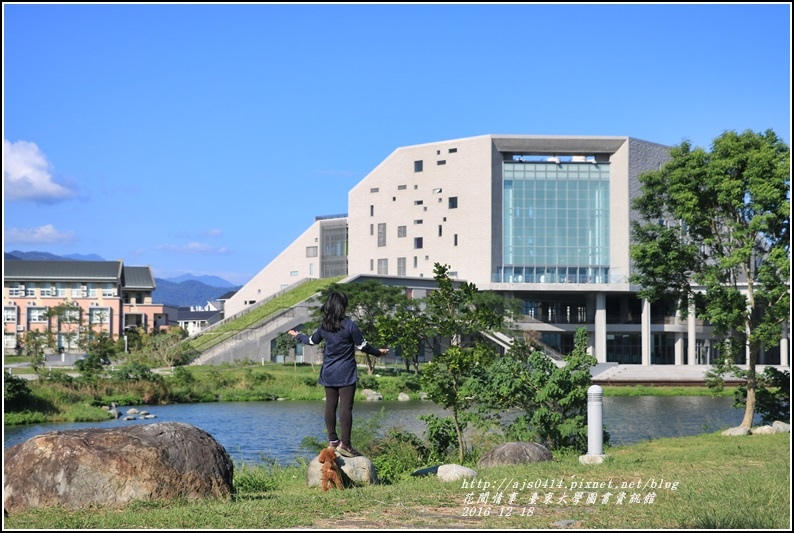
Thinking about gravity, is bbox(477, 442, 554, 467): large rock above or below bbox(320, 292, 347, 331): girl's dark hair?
below

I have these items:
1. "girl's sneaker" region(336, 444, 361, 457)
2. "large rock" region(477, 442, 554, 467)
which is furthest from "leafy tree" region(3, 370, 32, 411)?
"girl's sneaker" region(336, 444, 361, 457)

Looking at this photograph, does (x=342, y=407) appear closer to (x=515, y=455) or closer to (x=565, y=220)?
(x=515, y=455)

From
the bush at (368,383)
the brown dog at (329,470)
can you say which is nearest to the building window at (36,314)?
the bush at (368,383)

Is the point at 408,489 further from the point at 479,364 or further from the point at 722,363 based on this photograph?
the point at 722,363

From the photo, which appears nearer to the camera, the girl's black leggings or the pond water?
the girl's black leggings

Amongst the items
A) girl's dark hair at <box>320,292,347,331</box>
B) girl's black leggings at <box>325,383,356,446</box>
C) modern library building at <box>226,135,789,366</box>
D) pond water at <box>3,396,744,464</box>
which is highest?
modern library building at <box>226,135,789,366</box>

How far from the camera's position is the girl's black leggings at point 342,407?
9891 millimetres

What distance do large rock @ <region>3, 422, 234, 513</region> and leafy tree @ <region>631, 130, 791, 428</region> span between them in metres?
15.1

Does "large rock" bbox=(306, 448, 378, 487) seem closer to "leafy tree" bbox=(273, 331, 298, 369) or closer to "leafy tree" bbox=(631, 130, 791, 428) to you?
"leafy tree" bbox=(631, 130, 791, 428)

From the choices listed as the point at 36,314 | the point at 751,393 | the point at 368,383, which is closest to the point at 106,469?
the point at 751,393

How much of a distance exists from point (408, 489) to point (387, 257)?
6653cm

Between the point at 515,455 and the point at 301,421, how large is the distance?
19862 mm

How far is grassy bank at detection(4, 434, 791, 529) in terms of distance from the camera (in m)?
7.24

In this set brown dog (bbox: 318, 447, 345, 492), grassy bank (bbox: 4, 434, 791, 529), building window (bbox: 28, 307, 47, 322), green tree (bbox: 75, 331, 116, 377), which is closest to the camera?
grassy bank (bbox: 4, 434, 791, 529)
